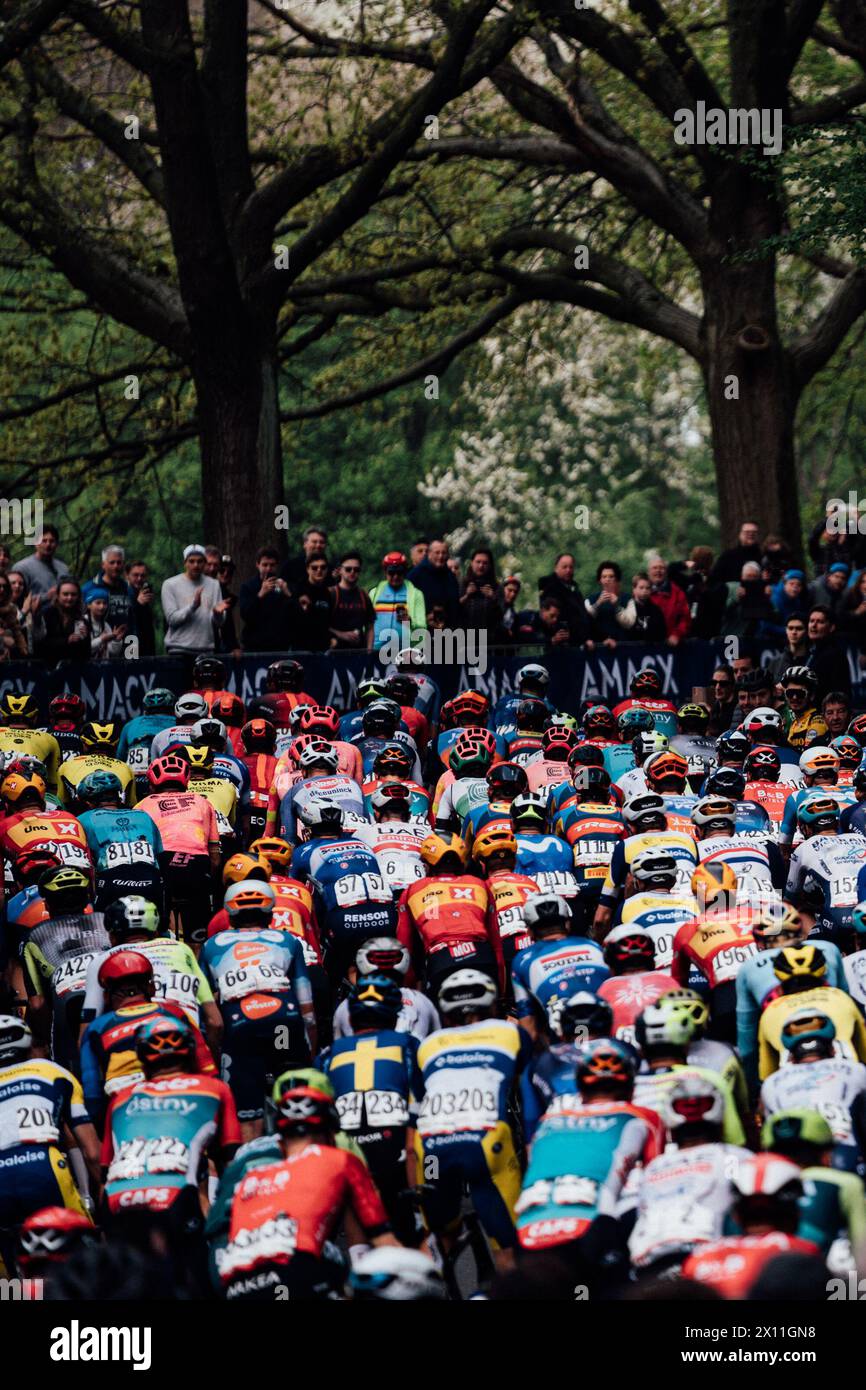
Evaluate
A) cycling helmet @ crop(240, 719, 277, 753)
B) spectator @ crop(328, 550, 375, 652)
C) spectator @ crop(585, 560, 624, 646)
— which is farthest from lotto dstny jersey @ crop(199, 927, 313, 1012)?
spectator @ crop(585, 560, 624, 646)

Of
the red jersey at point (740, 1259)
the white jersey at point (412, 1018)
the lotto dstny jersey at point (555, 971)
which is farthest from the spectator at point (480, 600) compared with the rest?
the red jersey at point (740, 1259)

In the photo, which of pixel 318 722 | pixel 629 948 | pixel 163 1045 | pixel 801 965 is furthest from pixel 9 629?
pixel 801 965

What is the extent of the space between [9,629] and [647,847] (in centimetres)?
916

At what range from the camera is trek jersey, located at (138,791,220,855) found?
1634cm

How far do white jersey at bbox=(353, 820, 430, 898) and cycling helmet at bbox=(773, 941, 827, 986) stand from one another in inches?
153

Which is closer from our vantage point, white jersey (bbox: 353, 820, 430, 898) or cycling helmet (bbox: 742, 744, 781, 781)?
white jersey (bbox: 353, 820, 430, 898)

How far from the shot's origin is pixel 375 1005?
1199cm

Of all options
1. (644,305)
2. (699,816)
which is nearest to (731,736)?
(699,816)

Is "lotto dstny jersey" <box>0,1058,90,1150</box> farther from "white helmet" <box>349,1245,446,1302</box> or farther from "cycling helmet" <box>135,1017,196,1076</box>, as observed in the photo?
"white helmet" <box>349,1245,446,1302</box>

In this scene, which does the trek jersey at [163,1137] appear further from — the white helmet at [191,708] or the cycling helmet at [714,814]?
the white helmet at [191,708]

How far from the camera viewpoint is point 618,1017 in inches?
487

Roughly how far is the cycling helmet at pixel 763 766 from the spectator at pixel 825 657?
152 inches

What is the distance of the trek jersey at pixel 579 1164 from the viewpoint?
395 inches

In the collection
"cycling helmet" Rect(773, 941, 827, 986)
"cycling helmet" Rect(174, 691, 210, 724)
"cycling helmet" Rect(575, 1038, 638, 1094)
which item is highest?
"cycling helmet" Rect(174, 691, 210, 724)
